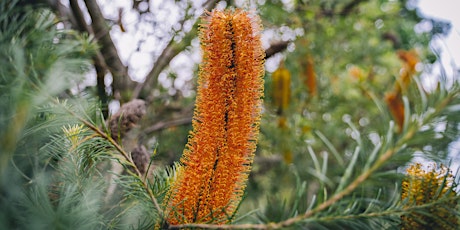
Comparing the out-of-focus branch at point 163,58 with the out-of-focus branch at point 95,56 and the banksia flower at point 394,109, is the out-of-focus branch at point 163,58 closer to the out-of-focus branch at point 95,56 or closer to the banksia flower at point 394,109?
the out-of-focus branch at point 95,56

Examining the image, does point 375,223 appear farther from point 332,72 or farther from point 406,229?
point 332,72

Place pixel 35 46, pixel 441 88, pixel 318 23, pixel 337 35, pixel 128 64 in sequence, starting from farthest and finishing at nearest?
pixel 337 35, pixel 318 23, pixel 128 64, pixel 35 46, pixel 441 88

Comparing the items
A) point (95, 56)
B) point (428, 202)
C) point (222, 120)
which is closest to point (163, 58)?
point (95, 56)

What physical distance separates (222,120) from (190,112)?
166 cm

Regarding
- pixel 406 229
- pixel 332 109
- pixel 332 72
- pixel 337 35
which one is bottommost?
pixel 332 109

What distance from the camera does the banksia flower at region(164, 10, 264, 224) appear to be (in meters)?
0.51

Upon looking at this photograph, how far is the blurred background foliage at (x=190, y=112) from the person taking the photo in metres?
0.35

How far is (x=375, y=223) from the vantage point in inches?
16.8

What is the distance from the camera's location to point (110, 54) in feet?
5.93

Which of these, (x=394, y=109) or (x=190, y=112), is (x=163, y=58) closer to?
(x=190, y=112)

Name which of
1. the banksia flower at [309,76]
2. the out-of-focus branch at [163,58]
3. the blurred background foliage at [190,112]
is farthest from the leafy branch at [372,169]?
the banksia flower at [309,76]

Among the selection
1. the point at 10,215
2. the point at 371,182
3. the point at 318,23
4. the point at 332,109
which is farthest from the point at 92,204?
the point at 332,109

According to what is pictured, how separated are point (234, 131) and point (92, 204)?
7.3 inches

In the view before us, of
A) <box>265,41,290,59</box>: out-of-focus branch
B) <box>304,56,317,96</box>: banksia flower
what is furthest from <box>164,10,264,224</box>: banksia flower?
<box>304,56,317,96</box>: banksia flower
